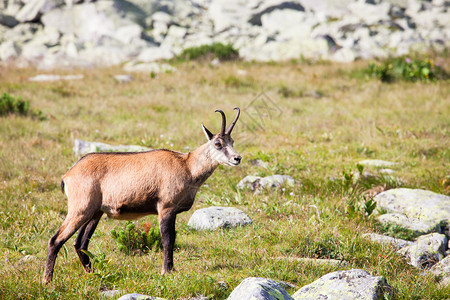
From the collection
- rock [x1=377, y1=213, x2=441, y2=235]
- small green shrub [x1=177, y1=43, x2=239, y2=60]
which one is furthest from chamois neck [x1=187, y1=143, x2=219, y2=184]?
small green shrub [x1=177, y1=43, x2=239, y2=60]

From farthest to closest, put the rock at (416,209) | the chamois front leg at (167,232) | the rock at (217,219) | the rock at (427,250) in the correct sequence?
1. the rock at (416,209)
2. the rock at (217,219)
3. the rock at (427,250)
4. the chamois front leg at (167,232)

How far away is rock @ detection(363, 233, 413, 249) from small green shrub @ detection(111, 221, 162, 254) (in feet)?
10.0

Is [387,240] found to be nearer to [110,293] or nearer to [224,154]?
[224,154]

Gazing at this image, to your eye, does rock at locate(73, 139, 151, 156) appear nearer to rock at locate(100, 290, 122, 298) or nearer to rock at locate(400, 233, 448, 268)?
rock at locate(100, 290, 122, 298)

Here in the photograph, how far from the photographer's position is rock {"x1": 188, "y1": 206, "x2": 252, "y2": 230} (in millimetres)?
6508

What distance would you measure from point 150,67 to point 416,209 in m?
15.9

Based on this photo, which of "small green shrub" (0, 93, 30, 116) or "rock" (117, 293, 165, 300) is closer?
"rock" (117, 293, 165, 300)

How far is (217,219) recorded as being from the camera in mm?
6547

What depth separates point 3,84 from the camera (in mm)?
16219

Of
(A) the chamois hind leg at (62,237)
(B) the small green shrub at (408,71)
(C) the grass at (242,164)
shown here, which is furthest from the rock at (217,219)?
(B) the small green shrub at (408,71)

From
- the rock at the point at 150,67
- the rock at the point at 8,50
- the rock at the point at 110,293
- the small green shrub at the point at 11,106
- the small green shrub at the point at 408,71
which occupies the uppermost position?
the rock at the point at 110,293

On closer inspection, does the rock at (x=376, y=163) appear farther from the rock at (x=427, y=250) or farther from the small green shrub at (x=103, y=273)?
the small green shrub at (x=103, y=273)

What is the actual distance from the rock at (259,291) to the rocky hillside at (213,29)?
19.9m

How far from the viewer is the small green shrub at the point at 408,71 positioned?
18.4m
